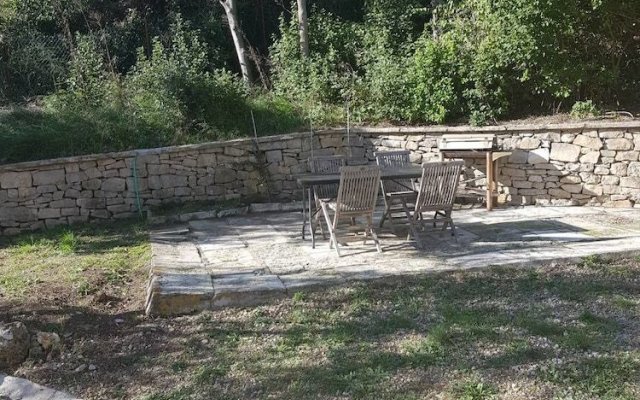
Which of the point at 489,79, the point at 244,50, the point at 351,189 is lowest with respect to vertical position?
the point at 351,189

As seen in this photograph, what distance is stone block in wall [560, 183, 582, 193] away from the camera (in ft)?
28.3

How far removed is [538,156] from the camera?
28.8 ft

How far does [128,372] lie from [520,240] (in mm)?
4240

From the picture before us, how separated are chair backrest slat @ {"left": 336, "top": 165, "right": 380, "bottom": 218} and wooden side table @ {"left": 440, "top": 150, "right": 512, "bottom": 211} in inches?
116

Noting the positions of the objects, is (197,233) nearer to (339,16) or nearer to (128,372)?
(128,372)

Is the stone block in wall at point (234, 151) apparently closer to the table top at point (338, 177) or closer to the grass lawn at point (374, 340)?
the table top at point (338, 177)

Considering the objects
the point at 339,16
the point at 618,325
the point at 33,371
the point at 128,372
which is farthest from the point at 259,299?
the point at 339,16

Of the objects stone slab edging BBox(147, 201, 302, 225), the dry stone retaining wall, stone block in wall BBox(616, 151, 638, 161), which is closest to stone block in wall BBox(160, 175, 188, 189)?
the dry stone retaining wall

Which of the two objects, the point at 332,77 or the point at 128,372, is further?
the point at 332,77

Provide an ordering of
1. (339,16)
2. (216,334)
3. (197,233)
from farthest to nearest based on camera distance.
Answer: (339,16) < (197,233) < (216,334)

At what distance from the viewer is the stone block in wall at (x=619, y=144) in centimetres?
819

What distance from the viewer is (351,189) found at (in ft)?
20.1

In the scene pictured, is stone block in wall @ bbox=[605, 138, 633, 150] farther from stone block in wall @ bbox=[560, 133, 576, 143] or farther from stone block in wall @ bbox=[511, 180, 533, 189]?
stone block in wall @ bbox=[511, 180, 533, 189]

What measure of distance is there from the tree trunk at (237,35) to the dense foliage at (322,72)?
24cm
